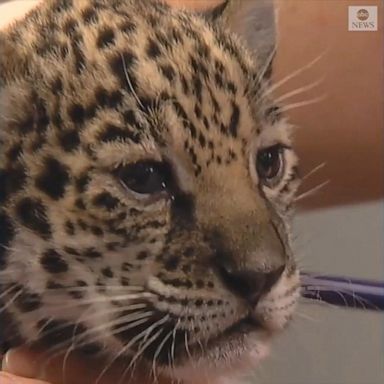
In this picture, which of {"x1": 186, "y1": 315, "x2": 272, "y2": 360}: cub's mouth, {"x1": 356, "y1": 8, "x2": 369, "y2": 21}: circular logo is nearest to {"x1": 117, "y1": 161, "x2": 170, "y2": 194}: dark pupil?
{"x1": 186, "y1": 315, "x2": 272, "y2": 360}: cub's mouth

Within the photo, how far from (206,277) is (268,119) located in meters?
0.16

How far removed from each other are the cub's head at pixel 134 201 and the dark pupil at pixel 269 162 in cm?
3

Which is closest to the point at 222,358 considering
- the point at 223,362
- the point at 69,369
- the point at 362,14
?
the point at 223,362

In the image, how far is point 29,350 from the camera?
0.65m

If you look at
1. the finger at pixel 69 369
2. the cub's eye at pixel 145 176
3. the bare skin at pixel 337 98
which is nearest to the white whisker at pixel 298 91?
the bare skin at pixel 337 98

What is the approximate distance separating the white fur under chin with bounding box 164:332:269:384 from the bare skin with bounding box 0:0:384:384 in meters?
0.15

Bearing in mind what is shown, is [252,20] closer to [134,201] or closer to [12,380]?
[134,201]

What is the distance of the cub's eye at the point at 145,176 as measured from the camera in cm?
62

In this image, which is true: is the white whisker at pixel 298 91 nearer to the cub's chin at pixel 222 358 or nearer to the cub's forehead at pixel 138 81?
the cub's forehead at pixel 138 81

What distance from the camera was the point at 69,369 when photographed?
2.14 ft

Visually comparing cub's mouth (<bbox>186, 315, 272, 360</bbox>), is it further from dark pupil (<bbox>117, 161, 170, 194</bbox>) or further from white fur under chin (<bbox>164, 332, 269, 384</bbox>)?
dark pupil (<bbox>117, 161, 170, 194</bbox>)

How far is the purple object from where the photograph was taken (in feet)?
2.40

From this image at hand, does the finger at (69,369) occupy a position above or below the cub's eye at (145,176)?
below

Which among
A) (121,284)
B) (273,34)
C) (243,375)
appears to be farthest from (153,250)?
(273,34)
